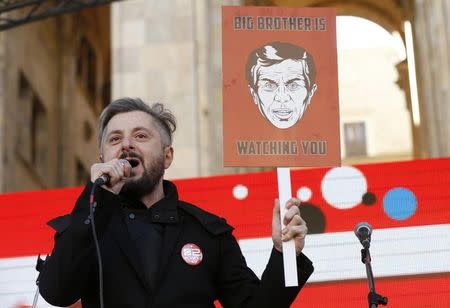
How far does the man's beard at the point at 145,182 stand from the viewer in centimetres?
516

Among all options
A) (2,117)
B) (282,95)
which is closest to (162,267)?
(282,95)

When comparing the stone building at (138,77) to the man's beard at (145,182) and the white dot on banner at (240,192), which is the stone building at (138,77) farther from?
the man's beard at (145,182)

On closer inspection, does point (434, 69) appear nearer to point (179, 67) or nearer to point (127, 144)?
point (179, 67)

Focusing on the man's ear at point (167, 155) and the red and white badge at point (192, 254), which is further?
the man's ear at point (167, 155)

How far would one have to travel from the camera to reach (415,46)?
21750 millimetres

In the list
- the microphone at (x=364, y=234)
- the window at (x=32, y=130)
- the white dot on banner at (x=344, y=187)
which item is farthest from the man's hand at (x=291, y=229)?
the window at (x=32, y=130)

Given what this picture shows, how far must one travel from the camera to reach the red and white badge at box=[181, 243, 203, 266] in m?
5.12

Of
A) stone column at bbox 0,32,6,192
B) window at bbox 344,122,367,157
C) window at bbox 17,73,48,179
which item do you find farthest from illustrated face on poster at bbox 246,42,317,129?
window at bbox 344,122,367,157

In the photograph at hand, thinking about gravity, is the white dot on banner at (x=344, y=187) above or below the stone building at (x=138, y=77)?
below

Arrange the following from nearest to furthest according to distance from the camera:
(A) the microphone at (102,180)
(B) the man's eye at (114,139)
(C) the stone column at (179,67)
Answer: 1. (A) the microphone at (102,180)
2. (B) the man's eye at (114,139)
3. (C) the stone column at (179,67)

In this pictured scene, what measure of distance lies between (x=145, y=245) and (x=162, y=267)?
143mm

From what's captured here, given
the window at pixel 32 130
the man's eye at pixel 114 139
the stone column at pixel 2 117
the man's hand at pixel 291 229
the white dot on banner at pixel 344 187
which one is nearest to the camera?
the man's hand at pixel 291 229

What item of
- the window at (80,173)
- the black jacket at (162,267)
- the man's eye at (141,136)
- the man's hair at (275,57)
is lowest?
the black jacket at (162,267)

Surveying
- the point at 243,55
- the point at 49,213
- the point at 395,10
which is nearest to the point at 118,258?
the point at 243,55
